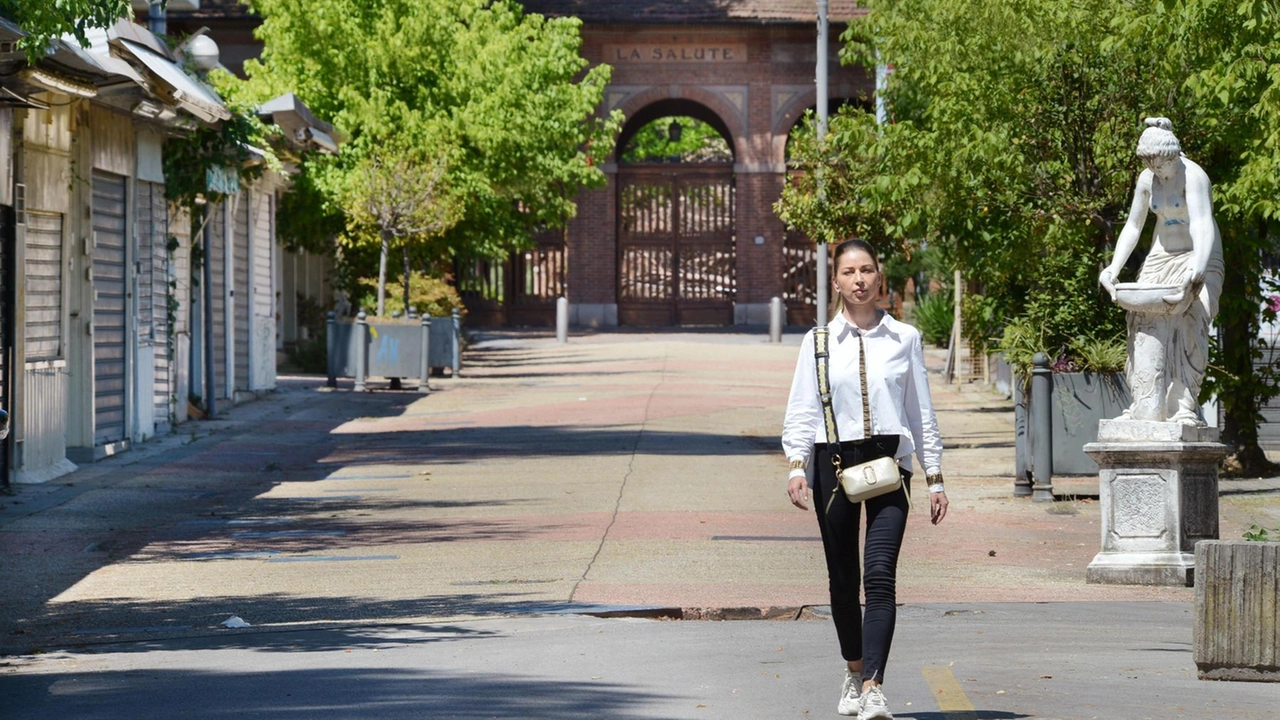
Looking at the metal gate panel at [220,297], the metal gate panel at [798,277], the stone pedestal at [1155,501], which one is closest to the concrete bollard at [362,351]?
the metal gate panel at [220,297]

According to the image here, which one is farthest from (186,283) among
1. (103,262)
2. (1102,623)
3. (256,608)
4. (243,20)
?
(243,20)

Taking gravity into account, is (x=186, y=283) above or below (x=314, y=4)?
below

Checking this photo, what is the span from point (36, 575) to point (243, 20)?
4492 centimetres

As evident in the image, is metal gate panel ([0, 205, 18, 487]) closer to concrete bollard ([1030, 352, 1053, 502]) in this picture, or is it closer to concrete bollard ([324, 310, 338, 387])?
concrete bollard ([1030, 352, 1053, 502])

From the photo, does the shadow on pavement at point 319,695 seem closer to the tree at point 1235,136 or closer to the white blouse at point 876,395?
the white blouse at point 876,395

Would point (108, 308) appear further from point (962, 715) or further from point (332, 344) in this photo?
point (962, 715)

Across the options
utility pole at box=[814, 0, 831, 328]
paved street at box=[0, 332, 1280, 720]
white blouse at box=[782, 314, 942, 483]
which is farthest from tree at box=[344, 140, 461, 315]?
white blouse at box=[782, 314, 942, 483]

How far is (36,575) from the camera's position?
38.8 feet

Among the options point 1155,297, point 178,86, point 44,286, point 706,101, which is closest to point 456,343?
point 178,86

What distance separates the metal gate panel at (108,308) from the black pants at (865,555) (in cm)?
1296

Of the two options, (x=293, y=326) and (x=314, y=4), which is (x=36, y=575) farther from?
(x=293, y=326)

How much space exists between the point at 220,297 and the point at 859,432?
1951 centimetres

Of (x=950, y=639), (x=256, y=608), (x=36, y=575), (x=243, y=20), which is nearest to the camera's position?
(x=950, y=639)

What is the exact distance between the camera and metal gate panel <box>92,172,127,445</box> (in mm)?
19656
